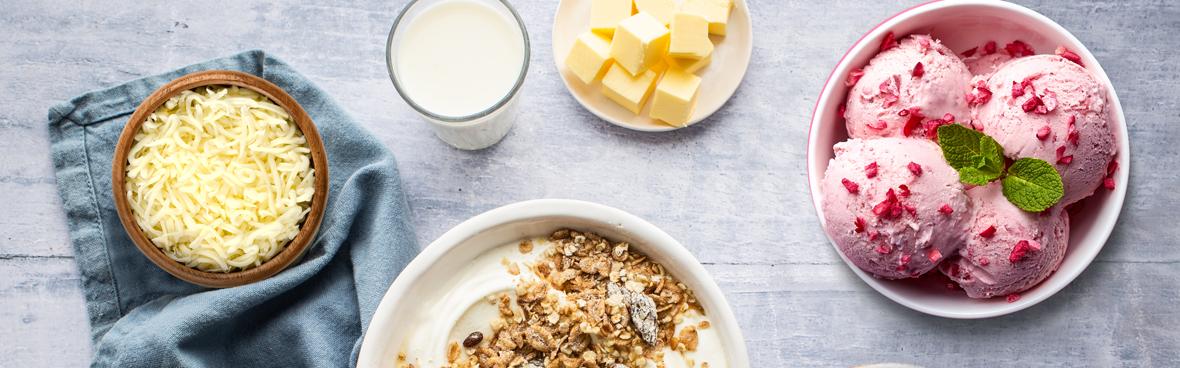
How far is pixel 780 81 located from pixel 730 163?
219mm


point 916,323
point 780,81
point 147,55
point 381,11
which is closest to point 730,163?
point 780,81

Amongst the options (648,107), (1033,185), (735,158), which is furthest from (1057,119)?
(648,107)

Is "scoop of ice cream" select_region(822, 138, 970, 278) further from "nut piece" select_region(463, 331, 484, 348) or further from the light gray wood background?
"nut piece" select_region(463, 331, 484, 348)

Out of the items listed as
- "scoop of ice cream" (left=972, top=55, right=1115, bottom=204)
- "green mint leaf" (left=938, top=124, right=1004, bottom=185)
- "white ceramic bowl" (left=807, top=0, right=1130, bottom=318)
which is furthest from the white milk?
"scoop of ice cream" (left=972, top=55, right=1115, bottom=204)

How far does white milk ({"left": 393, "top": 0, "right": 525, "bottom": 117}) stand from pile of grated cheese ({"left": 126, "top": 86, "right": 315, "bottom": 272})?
27 cm

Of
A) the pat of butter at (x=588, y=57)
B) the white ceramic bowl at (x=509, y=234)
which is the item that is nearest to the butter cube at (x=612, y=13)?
the pat of butter at (x=588, y=57)

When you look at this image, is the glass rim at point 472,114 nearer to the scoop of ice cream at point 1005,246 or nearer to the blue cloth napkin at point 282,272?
the blue cloth napkin at point 282,272

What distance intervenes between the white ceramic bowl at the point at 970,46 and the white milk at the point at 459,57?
0.66 m

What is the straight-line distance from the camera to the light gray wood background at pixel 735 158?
1.87 m

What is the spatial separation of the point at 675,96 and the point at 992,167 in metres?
0.63

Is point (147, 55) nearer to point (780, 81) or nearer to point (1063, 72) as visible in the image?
point (780, 81)

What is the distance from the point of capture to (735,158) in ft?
6.17

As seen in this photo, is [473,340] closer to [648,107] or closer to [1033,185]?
[648,107]

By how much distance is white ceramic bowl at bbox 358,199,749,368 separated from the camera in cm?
154
